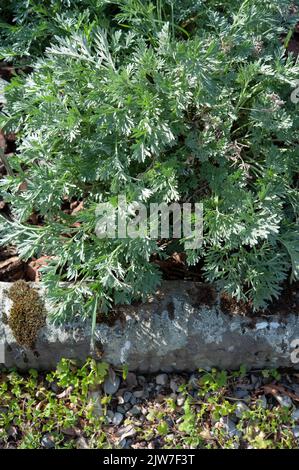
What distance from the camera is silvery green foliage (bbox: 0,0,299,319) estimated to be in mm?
2975

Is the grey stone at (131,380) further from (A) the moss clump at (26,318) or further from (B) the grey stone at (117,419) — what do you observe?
(A) the moss clump at (26,318)

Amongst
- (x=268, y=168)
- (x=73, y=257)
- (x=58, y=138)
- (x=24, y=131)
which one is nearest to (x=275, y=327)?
(x=268, y=168)

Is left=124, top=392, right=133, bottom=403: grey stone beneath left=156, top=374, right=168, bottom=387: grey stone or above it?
beneath

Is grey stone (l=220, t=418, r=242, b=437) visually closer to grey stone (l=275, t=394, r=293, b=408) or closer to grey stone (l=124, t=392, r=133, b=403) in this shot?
grey stone (l=275, t=394, r=293, b=408)

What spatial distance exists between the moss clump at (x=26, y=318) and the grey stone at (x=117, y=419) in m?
0.63

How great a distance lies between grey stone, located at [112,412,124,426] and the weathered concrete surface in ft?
0.93

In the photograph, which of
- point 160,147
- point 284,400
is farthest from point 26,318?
point 284,400

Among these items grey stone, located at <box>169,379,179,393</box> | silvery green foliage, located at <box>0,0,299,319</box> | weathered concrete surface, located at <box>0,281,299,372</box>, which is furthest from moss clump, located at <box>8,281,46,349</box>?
grey stone, located at <box>169,379,179,393</box>

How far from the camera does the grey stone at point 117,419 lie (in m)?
3.38

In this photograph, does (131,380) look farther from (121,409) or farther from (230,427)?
(230,427)

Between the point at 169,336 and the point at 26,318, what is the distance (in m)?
0.82
